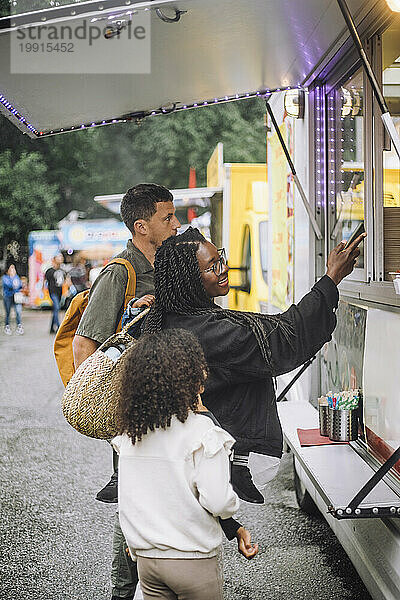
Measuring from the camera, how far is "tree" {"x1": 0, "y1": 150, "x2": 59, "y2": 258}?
29.6 meters

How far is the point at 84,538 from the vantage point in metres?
5.52

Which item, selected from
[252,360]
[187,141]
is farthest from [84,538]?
[187,141]

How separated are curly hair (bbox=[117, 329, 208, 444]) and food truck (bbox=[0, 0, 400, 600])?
93 cm

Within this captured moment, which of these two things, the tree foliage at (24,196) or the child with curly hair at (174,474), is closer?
the child with curly hair at (174,474)

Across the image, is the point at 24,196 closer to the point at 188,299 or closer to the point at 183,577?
the point at 188,299

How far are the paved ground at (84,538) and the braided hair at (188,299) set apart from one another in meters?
2.03

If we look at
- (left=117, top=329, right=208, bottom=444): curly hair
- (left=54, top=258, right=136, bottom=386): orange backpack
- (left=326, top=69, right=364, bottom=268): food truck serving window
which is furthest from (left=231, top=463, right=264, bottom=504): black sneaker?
(left=326, top=69, right=364, bottom=268): food truck serving window

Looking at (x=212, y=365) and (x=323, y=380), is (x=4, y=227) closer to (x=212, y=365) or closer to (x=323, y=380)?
(x=323, y=380)

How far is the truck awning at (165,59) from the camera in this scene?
3377mm

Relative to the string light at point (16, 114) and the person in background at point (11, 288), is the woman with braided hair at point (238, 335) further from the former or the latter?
the person in background at point (11, 288)

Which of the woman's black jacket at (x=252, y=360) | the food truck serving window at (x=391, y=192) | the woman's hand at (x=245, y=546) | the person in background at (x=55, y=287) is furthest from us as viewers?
the person in background at (x=55, y=287)

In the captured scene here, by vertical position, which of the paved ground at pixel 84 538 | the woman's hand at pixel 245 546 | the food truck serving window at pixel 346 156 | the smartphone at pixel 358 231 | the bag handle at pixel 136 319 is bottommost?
the paved ground at pixel 84 538

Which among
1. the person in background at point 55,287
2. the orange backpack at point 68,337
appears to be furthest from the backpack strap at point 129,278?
the person in background at point 55,287

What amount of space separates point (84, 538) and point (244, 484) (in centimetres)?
268
